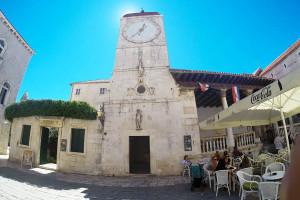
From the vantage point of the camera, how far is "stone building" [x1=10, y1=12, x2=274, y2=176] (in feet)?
29.7

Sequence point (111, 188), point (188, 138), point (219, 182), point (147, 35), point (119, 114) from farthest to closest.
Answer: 1. point (147, 35)
2. point (119, 114)
3. point (188, 138)
4. point (111, 188)
5. point (219, 182)

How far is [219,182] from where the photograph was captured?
216 inches

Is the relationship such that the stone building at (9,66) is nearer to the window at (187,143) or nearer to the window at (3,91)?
the window at (3,91)

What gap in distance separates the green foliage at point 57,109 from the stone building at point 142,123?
0.45 meters

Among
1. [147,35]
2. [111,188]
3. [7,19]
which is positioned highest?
[7,19]

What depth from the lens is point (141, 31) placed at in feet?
40.3

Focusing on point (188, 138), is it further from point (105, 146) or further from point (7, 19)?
point (7, 19)

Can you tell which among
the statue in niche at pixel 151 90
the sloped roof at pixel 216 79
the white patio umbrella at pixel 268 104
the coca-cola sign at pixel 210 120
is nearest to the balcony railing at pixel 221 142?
the white patio umbrella at pixel 268 104

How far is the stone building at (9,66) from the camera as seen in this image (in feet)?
47.3

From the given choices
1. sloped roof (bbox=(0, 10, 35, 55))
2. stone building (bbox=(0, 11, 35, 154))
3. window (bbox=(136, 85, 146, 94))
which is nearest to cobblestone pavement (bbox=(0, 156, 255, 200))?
window (bbox=(136, 85, 146, 94))

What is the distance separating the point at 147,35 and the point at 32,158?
12454mm

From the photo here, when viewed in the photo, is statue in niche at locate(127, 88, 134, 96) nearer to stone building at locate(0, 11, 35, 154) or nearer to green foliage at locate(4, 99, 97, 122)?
green foliage at locate(4, 99, 97, 122)

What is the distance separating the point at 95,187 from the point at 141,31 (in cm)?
1142

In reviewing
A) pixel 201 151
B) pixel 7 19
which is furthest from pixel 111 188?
pixel 7 19
